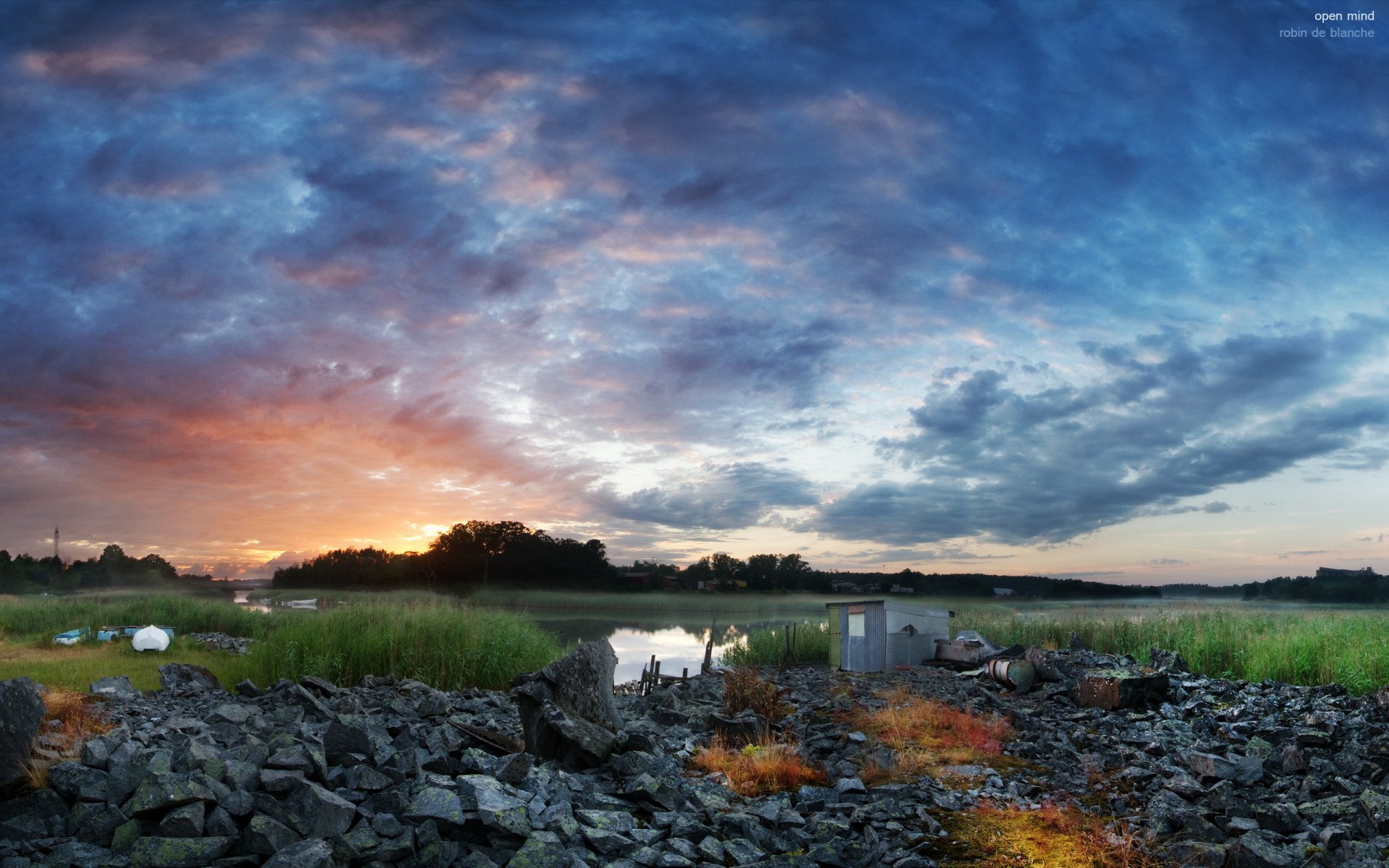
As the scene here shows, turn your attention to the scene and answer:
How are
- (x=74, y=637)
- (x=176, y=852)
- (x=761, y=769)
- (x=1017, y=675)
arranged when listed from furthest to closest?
(x=74, y=637)
(x=1017, y=675)
(x=761, y=769)
(x=176, y=852)

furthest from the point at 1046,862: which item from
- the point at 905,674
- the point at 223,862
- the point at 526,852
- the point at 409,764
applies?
the point at 905,674

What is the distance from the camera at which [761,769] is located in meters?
11.8

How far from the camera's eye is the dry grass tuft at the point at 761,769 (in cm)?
1150

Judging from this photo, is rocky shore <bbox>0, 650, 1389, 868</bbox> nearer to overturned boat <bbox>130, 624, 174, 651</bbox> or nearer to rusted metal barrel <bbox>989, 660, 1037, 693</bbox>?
rusted metal barrel <bbox>989, 660, 1037, 693</bbox>

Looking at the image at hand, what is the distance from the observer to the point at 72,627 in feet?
110

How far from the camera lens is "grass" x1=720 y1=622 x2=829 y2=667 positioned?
3238 centimetres

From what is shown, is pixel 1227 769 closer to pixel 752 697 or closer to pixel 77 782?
pixel 752 697

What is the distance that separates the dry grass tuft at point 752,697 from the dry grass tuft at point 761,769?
331 cm

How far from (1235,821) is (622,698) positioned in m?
14.8

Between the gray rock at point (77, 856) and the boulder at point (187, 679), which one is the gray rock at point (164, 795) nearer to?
the gray rock at point (77, 856)

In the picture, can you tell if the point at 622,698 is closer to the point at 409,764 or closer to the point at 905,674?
the point at 905,674

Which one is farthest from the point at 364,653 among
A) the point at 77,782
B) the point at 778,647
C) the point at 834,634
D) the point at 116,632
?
the point at 778,647

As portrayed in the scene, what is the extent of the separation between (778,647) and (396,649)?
17694 millimetres

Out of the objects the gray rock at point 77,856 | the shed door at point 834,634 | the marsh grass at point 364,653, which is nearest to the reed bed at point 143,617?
the marsh grass at point 364,653
